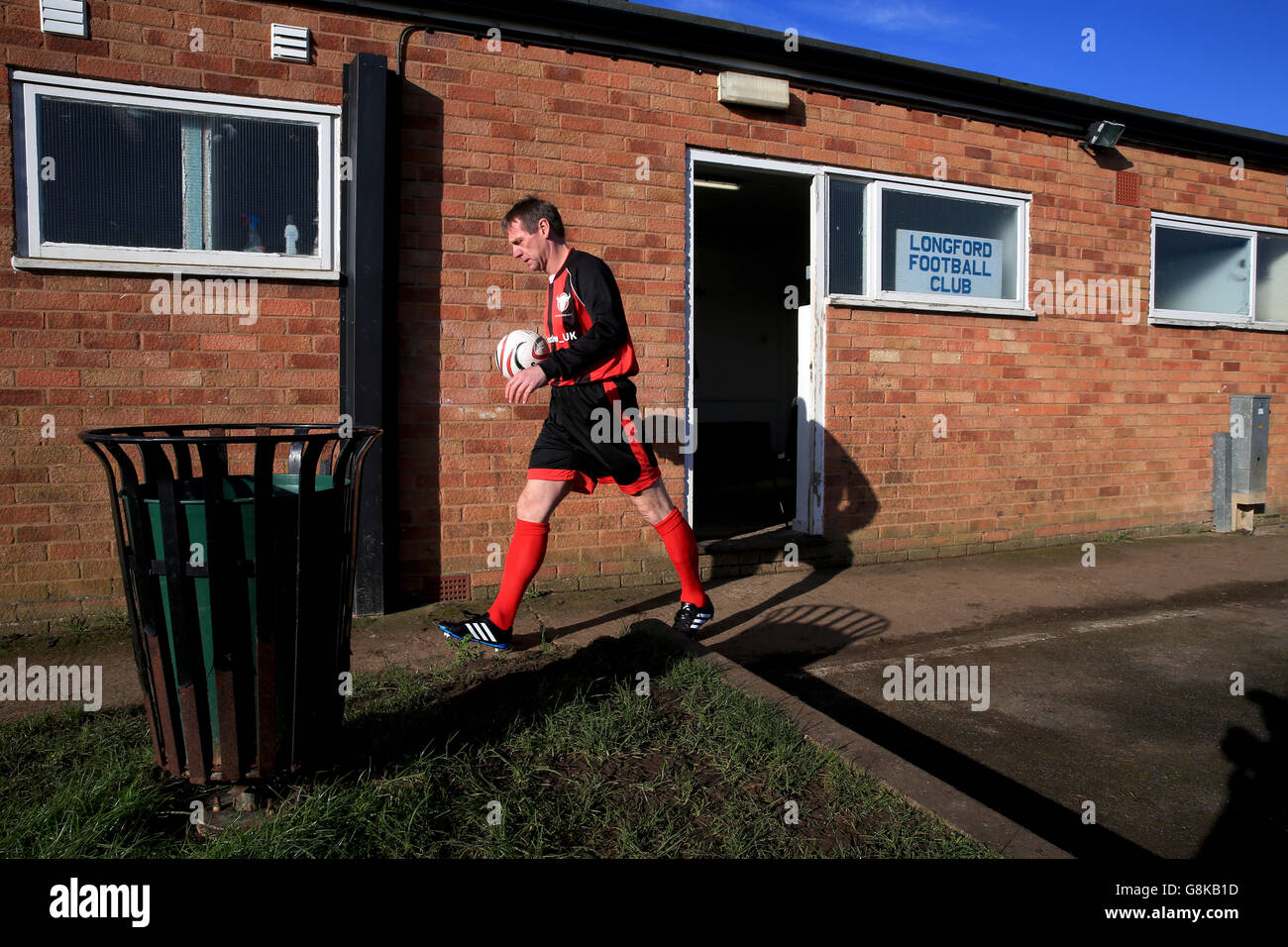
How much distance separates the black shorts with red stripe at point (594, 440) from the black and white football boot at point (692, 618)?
2.18ft

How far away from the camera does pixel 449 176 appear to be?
4.86 meters

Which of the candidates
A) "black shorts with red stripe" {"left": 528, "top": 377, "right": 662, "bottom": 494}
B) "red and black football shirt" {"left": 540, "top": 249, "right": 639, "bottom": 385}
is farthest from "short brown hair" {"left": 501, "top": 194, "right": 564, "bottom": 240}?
"black shorts with red stripe" {"left": 528, "top": 377, "right": 662, "bottom": 494}

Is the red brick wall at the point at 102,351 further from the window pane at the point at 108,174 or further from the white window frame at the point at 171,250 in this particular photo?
the window pane at the point at 108,174

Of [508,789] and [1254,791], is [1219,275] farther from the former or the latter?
[508,789]

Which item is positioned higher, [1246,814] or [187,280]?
[187,280]

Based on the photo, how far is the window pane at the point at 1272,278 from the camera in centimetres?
817

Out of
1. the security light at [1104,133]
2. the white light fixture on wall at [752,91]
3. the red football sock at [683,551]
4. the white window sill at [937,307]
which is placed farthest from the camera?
the security light at [1104,133]

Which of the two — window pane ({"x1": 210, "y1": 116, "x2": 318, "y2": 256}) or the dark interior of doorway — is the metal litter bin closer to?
A: window pane ({"x1": 210, "y1": 116, "x2": 318, "y2": 256})

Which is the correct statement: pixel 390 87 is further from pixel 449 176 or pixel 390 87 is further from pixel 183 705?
pixel 183 705

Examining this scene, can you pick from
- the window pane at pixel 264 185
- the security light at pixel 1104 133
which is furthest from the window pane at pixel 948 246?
the window pane at pixel 264 185

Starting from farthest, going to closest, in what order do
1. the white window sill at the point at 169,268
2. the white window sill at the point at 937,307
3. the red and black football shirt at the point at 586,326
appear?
the white window sill at the point at 937,307, the white window sill at the point at 169,268, the red and black football shirt at the point at 586,326

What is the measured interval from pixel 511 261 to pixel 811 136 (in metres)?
2.42

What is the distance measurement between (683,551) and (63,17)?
4074mm

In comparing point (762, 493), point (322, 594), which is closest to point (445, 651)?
point (322, 594)
